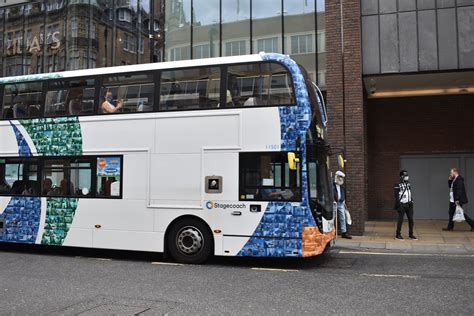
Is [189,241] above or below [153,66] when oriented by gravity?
below

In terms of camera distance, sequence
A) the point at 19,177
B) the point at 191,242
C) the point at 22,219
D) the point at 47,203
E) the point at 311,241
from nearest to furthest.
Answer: the point at 311,241 < the point at 191,242 < the point at 47,203 < the point at 22,219 < the point at 19,177

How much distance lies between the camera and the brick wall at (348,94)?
13.7 m

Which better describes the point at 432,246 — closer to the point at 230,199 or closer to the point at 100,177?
the point at 230,199

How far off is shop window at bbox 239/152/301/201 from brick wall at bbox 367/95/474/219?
33.0 feet

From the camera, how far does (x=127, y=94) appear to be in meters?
9.91

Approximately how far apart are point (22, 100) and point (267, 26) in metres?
8.33

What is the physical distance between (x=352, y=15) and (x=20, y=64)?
1353 centimetres

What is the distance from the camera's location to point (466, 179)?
17.2 metres

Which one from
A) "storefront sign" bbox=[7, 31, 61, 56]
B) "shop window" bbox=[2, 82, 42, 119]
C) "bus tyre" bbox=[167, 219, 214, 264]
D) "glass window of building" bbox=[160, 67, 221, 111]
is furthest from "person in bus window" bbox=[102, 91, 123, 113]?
"storefront sign" bbox=[7, 31, 61, 56]

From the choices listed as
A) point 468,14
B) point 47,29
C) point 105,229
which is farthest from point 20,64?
point 468,14

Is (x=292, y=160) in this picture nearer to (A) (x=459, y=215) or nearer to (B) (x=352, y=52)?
(B) (x=352, y=52)

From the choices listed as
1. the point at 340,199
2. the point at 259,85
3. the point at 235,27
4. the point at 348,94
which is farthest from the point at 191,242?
the point at 235,27

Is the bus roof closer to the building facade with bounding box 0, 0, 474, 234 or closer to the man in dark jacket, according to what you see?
the building facade with bounding box 0, 0, 474, 234

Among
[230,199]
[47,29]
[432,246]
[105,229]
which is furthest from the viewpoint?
[47,29]
